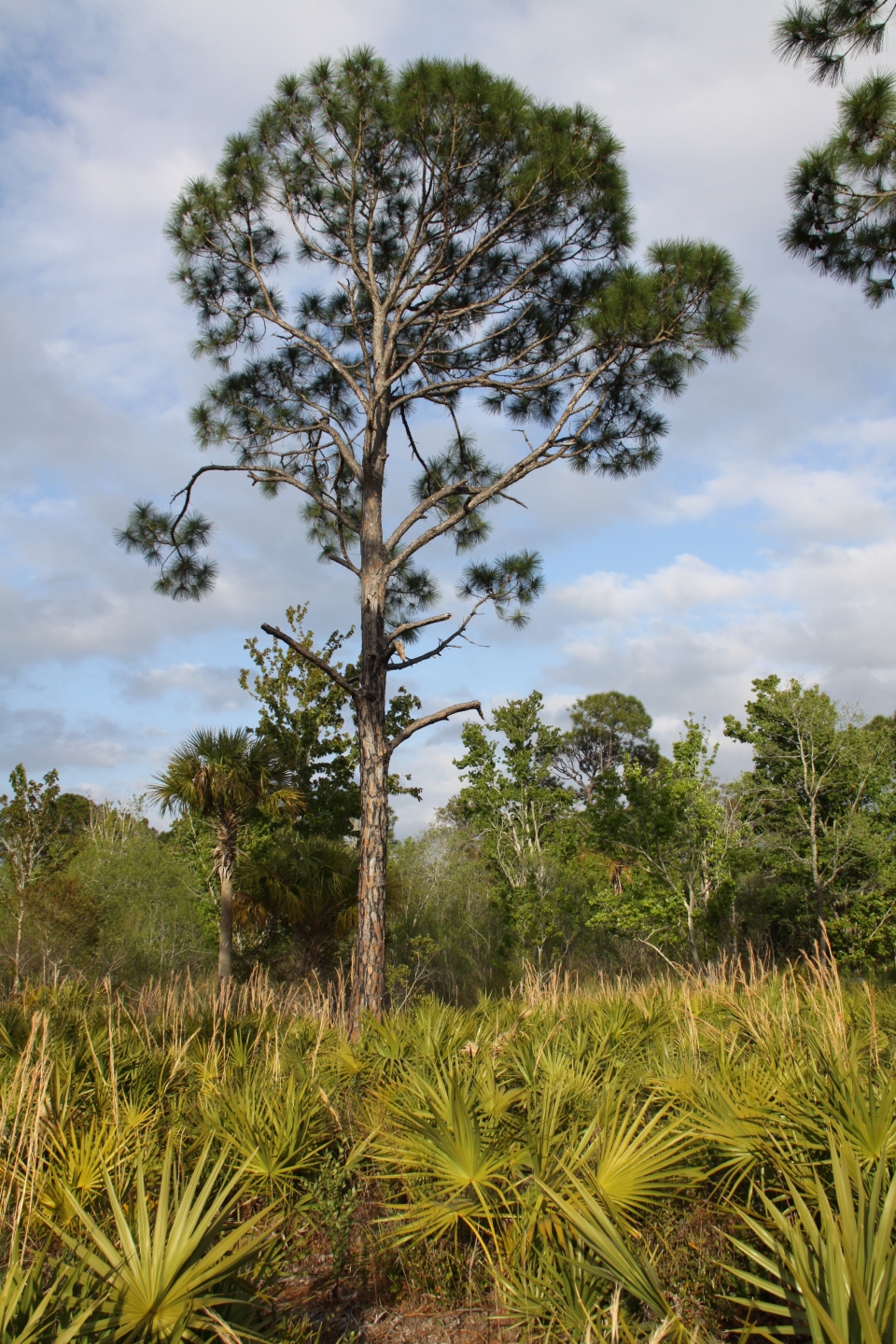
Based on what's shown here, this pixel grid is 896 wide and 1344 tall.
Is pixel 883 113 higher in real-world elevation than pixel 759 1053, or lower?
higher

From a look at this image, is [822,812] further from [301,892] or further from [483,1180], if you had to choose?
[483,1180]

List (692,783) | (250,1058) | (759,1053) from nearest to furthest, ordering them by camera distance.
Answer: (759,1053), (250,1058), (692,783)

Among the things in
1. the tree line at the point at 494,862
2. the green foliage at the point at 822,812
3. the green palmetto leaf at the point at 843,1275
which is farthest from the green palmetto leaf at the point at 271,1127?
the green foliage at the point at 822,812

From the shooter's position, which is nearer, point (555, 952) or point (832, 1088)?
point (832, 1088)

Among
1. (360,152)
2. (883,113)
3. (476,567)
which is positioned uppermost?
(360,152)

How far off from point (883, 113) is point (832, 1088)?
8.16 meters

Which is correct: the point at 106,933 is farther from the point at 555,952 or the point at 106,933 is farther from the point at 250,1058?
the point at 250,1058

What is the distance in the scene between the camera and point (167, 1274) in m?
2.45

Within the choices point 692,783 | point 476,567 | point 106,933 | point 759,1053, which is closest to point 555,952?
point 692,783

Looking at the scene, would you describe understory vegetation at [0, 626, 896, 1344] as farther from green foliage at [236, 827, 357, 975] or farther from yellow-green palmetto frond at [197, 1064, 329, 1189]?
green foliage at [236, 827, 357, 975]

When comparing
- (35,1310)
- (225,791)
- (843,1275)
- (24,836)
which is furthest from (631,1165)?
(24,836)

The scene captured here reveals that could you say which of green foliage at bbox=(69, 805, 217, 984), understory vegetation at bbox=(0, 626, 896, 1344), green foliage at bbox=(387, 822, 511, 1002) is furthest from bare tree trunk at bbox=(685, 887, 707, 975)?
green foliage at bbox=(69, 805, 217, 984)

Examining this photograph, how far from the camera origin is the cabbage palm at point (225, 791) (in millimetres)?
15852

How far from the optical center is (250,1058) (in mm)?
6504
